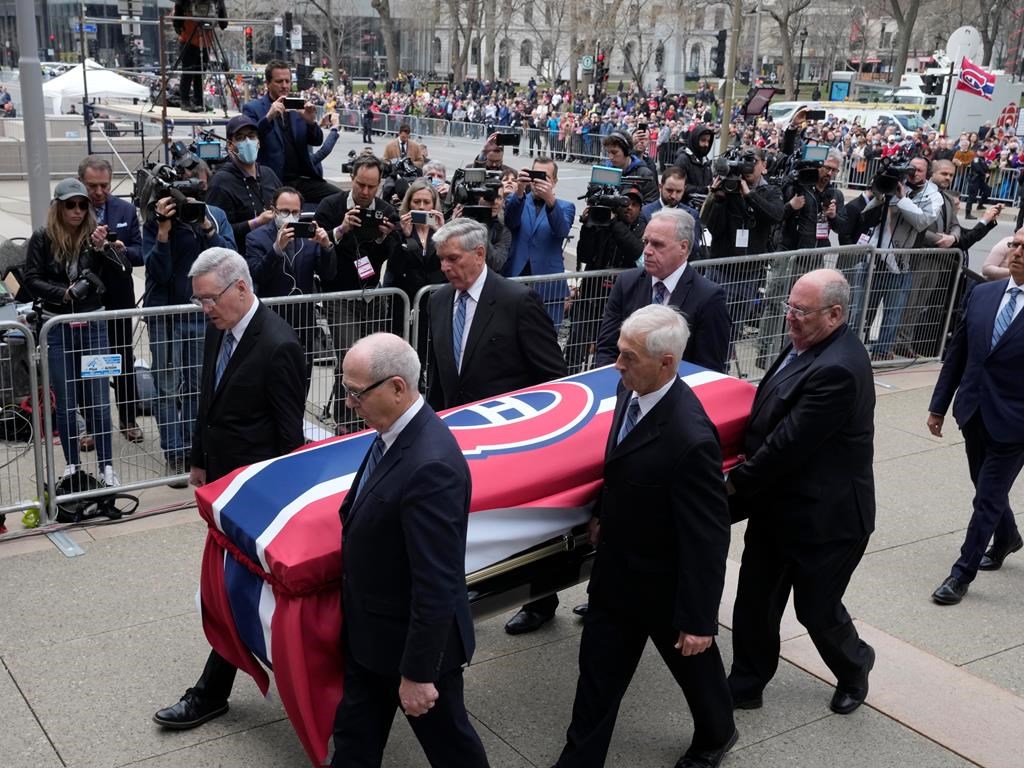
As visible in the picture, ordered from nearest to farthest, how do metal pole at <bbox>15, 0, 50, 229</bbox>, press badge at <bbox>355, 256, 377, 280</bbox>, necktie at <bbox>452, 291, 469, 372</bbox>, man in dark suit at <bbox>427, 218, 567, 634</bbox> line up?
man in dark suit at <bbox>427, 218, 567, 634</bbox> → necktie at <bbox>452, 291, 469, 372</bbox> → press badge at <bbox>355, 256, 377, 280</bbox> → metal pole at <bbox>15, 0, 50, 229</bbox>

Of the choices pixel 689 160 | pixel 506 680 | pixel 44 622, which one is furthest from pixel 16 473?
pixel 689 160

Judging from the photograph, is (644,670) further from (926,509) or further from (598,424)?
(926,509)

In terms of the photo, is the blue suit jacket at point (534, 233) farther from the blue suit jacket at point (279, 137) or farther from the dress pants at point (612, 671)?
the dress pants at point (612, 671)

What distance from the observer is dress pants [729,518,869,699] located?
4496 mm

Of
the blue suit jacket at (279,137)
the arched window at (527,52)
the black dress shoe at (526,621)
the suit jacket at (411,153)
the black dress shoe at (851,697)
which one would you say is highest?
the arched window at (527,52)

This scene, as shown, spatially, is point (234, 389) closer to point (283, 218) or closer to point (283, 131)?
point (283, 218)

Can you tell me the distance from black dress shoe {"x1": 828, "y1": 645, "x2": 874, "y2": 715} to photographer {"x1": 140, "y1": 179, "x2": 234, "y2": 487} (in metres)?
3.99

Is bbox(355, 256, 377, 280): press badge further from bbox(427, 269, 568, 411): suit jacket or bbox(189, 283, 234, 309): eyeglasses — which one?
bbox(189, 283, 234, 309): eyeglasses

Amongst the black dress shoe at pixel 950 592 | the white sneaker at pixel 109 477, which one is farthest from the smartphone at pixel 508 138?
the black dress shoe at pixel 950 592

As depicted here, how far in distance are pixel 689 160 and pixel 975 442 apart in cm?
577

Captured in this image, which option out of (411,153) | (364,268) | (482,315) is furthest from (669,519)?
(411,153)

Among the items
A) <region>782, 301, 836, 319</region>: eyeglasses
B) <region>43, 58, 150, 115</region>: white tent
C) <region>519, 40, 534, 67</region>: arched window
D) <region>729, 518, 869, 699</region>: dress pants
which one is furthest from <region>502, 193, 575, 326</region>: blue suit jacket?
<region>519, 40, 534, 67</region>: arched window

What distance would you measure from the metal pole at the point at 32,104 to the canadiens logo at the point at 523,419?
591cm

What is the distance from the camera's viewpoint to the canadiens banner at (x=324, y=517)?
3.72 meters
